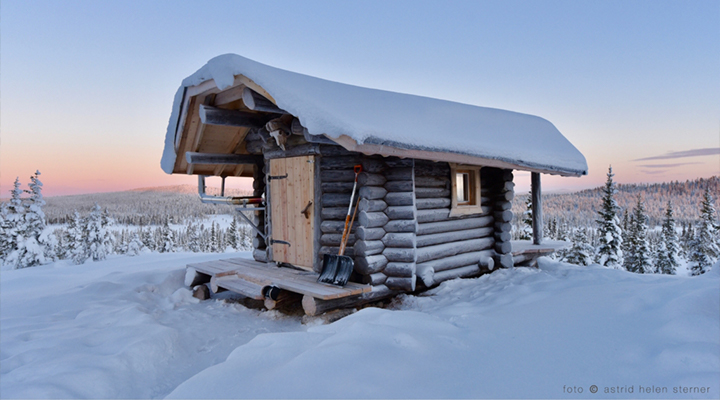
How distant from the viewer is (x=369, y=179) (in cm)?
656

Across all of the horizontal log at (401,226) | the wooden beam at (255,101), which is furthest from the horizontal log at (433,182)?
the wooden beam at (255,101)

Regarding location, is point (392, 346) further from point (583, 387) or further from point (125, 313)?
point (125, 313)

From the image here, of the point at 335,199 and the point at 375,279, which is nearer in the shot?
the point at 375,279

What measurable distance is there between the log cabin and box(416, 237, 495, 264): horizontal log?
0.11 feet

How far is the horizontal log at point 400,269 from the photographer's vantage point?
6.61 m

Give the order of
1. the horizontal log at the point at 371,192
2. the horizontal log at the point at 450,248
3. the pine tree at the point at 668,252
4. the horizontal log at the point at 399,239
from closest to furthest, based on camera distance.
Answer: the horizontal log at the point at 371,192
the horizontal log at the point at 399,239
the horizontal log at the point at 450,248
the pine tree at the point at 668,252

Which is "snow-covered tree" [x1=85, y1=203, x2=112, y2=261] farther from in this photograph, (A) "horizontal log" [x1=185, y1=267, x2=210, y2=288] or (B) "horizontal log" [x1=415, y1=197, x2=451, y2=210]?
(B) "horizontal log" [x1=415, y1=197, x2=451, y2=210]

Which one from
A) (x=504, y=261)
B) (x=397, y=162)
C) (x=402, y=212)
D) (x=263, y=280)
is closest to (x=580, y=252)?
(x=504, y=261)

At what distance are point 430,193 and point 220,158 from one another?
15.2 ft

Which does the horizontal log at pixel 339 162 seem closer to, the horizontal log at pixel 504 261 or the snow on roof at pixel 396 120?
the snow on roof at pixel 396 120

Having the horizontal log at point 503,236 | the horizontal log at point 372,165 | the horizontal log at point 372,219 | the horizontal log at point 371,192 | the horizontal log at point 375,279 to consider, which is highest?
the horizontal log at point 372,165

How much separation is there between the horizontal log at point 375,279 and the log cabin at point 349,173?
0.08 ft

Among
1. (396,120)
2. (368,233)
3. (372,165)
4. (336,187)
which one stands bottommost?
(368,233)

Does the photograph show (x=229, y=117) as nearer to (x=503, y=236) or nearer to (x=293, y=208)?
(x=293, y=208)
